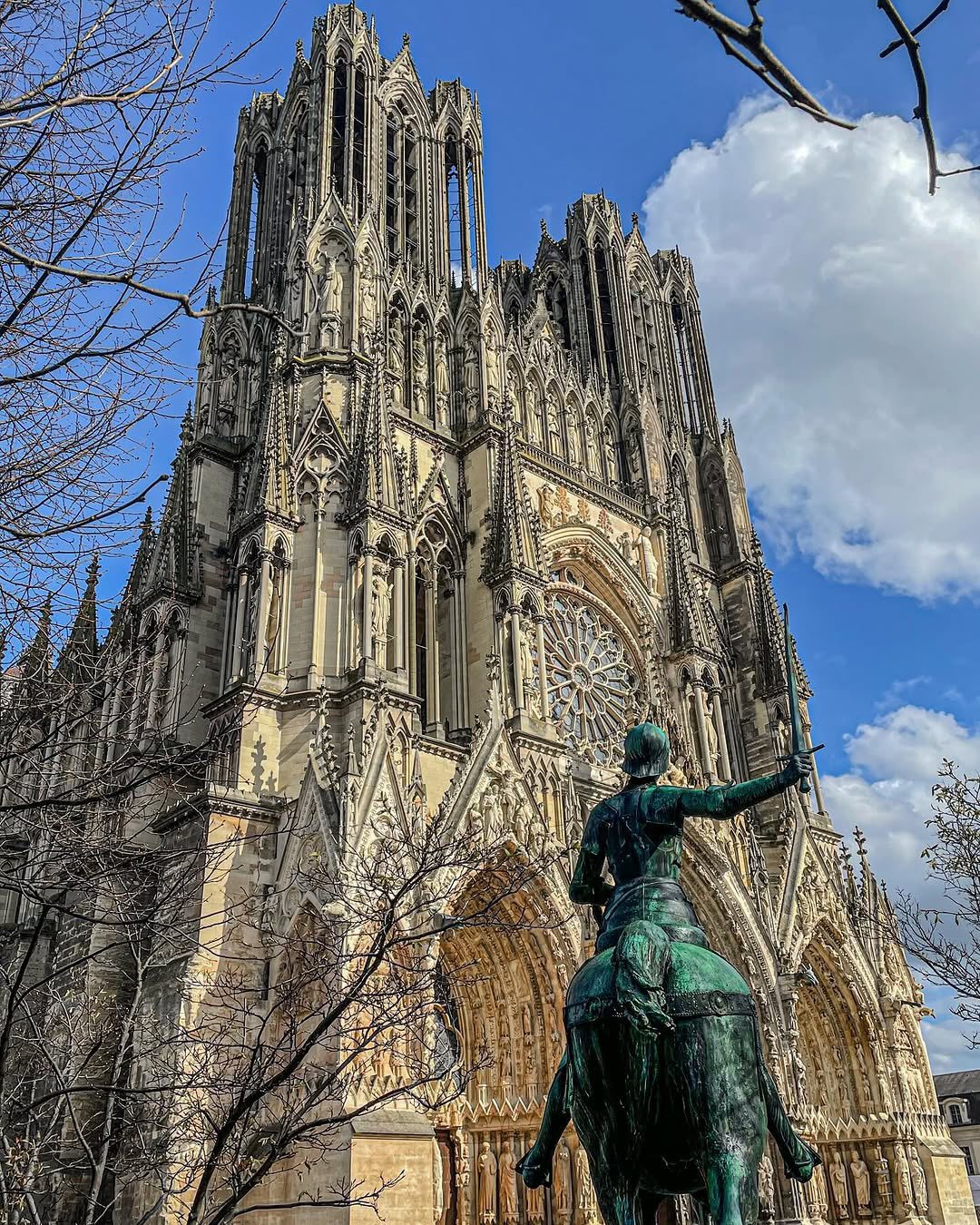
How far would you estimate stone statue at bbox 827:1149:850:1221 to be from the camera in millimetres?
23266

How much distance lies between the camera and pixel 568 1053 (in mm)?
5664

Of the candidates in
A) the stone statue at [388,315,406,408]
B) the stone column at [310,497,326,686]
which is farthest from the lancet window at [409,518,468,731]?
the stone statue at [388,315,406,408]

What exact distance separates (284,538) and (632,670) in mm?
11345

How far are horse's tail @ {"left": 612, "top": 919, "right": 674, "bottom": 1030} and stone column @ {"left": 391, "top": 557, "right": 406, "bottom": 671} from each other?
1473 centimetres

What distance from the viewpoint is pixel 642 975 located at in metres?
5.25

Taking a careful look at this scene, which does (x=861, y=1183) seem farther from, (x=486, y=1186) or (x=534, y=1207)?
(x=486, y=1186)

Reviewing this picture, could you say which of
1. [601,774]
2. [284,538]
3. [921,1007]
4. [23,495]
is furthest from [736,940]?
[23,495]

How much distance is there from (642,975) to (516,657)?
54.8ft

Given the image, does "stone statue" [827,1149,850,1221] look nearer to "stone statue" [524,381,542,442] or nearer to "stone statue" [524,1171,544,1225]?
"stone statue" [524,1171,544,1225]

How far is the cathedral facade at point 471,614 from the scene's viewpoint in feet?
60.6

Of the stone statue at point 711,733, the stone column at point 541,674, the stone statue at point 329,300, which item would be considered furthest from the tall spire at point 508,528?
the stone statue at point 711,733

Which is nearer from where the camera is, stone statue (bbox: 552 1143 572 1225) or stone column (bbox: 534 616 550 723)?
stone statue (bbox: 552 1143 572 1225)

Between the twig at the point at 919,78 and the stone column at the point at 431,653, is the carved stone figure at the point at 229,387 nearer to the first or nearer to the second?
the stone column at the point at 431,653

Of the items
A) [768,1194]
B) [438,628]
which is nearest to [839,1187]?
[768,1194]
